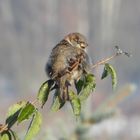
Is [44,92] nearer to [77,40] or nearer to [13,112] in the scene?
[13,112]

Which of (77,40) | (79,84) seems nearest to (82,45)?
(77,40)

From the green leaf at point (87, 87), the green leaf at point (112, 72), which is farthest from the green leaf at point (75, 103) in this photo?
the green leaf at point (112, 72)

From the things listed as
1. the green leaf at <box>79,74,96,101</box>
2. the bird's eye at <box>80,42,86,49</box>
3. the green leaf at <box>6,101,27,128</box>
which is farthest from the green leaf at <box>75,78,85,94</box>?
the bird's eye at <box>80,42,86,49</box>

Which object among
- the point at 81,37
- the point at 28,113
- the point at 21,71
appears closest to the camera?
the point at 28,113

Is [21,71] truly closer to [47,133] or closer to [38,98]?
[47,133]

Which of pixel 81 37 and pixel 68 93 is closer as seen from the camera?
pixel 68 93

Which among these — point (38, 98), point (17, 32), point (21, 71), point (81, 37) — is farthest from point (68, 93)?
point (17, 32)
